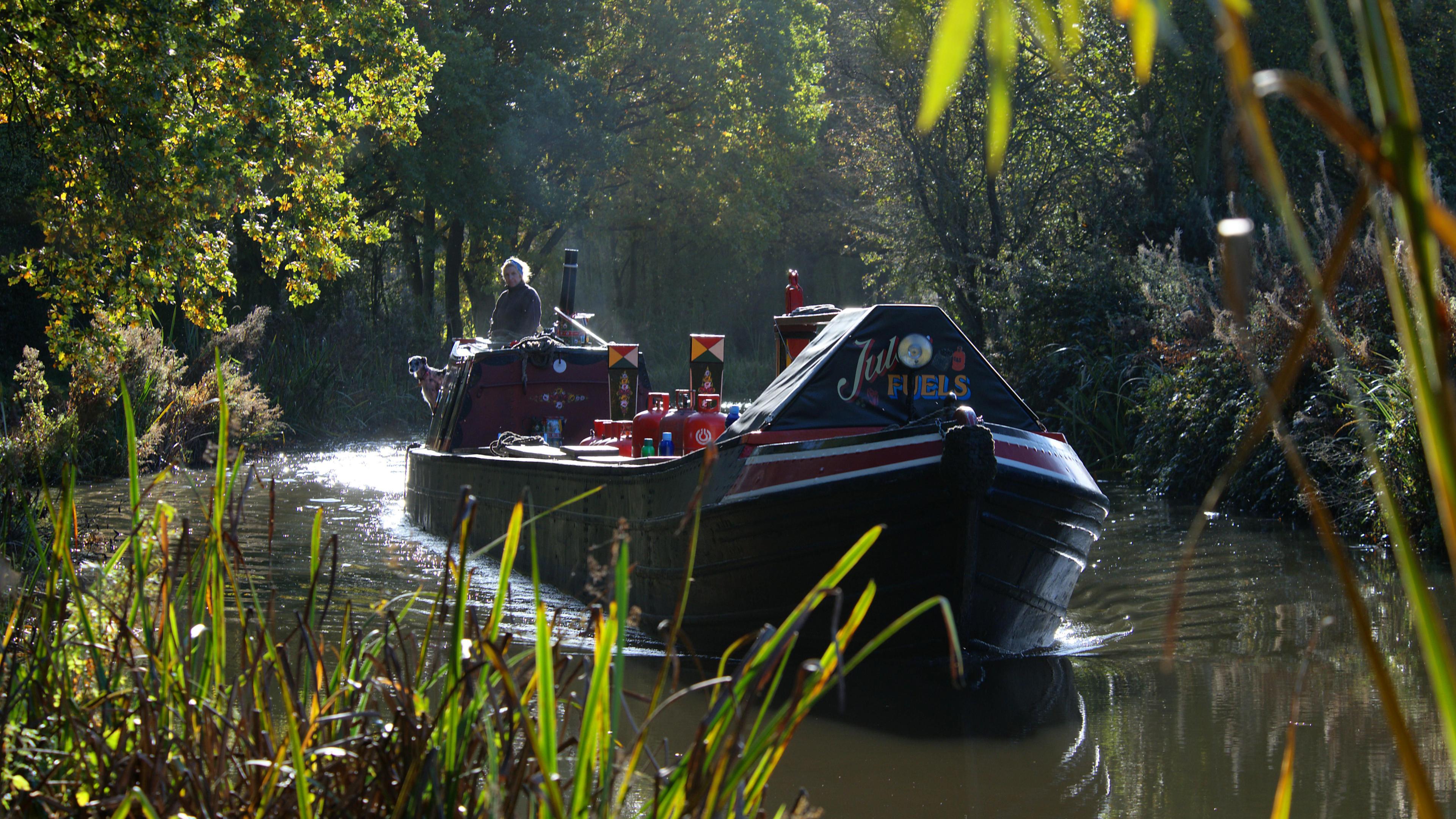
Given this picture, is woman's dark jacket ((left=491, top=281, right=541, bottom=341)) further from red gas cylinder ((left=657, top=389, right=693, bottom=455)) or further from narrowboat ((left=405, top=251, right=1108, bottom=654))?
red gas cylinder ((left=657, top=389, right=693, bottom=455))

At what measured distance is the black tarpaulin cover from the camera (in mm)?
6859

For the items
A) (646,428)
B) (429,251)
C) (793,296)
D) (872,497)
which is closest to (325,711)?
(872,497)

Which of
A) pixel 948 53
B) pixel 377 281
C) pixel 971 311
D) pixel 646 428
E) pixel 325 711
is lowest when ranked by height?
pixel 325 711

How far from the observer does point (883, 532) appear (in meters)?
6.29

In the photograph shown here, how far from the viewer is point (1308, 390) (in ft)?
37.1

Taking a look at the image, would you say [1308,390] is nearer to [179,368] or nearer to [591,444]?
[591,444]

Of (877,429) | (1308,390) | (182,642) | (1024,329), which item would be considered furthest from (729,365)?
(182,642)

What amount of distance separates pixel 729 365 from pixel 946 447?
29619mm

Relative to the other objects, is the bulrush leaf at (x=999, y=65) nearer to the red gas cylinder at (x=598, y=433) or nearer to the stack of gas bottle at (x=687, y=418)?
the stack of gas bottle at (x=687, y=418)

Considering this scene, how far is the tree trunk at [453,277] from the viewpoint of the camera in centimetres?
2958

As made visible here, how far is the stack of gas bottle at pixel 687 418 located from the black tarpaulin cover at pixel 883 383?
32.7 inches

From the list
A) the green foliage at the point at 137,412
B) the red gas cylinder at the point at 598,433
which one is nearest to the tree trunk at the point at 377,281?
the green foliage at the point at 137,412

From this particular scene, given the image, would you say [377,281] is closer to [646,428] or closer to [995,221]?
[995,221]

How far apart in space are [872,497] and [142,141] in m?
5.00
